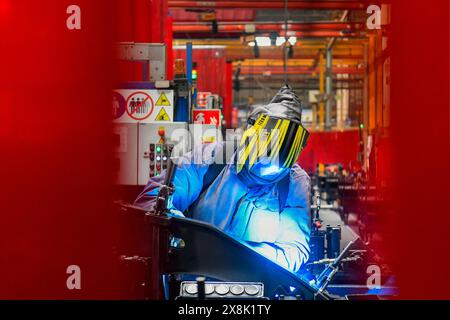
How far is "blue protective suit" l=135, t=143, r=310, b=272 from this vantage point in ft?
8.60

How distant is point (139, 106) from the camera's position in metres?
4.48

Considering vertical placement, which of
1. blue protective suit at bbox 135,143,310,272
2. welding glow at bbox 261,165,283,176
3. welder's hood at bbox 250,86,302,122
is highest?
welder's hood at bbox 250,86,302,122

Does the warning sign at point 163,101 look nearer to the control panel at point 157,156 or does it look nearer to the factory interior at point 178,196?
the control panel at point 157,156

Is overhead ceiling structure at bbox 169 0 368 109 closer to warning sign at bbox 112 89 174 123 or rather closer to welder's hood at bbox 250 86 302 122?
warning sign at bbox 112 89 174 123

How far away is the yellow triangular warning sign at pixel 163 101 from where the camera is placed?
4.57m

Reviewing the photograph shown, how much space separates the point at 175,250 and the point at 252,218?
0.88m

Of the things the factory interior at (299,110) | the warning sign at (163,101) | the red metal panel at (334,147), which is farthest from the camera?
the red metal panel at (334,147)

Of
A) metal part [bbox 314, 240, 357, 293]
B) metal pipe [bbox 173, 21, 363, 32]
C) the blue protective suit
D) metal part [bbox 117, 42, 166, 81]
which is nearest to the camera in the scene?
metal part [bbox 314, 240, 357, 293]

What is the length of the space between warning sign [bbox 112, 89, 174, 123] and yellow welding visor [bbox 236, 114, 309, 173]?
87.5 inches

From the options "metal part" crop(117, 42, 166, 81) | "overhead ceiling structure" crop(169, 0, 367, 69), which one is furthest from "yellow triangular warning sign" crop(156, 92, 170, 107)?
"overhead ceiling structure" crop(169, 0, 367, 69)

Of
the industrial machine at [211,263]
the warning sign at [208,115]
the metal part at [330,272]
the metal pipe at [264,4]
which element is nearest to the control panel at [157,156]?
the warning sign at [208,115]

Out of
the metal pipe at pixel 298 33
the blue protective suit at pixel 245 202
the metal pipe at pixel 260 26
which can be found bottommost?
the blue protective suit at pixel 245 202
